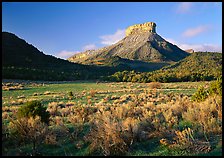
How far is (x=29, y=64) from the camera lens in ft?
295

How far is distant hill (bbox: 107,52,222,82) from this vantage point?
69.4m

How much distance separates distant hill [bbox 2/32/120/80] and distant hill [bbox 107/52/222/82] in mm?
14248

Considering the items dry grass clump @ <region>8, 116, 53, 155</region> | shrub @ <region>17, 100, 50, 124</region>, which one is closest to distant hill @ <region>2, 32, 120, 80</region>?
shrub @ <region>17, 100, 50, 124</region>

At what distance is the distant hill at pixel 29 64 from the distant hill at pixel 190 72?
1425 centimetres

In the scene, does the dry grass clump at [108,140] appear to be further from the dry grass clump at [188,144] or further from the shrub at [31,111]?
the shrub at [31,111]

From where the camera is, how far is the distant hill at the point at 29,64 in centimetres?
7238

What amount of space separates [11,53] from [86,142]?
89063 mm

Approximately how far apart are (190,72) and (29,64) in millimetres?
49545

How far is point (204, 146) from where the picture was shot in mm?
8398

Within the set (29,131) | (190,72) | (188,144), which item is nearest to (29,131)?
(29,131)

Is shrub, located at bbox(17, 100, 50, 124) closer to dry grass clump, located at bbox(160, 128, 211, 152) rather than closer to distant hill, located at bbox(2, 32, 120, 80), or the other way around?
dry grass clump, located at bbox(160, 128, 211, 152)

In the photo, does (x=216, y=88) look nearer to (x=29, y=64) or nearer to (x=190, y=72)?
(x=190, y=72)

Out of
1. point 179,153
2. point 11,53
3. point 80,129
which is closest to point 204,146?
point 179,153

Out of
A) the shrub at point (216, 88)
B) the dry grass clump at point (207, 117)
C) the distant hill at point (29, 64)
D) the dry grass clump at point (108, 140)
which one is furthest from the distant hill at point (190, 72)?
the dry grass clump at point (108, 140)
